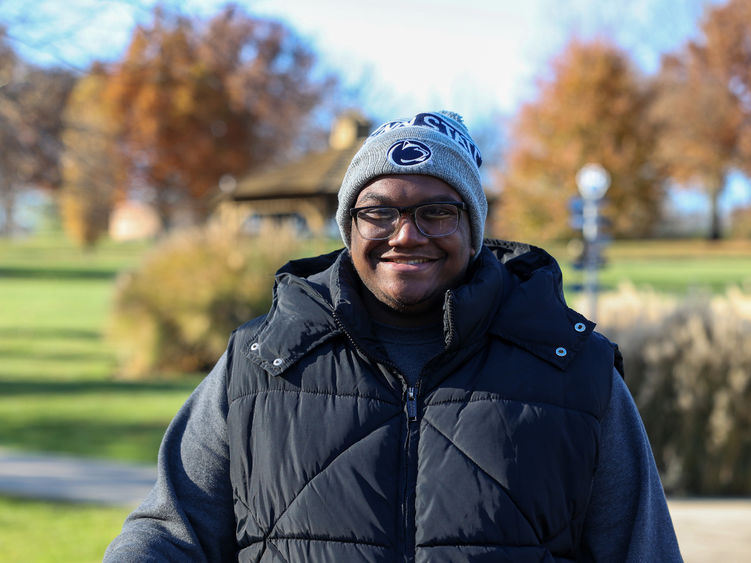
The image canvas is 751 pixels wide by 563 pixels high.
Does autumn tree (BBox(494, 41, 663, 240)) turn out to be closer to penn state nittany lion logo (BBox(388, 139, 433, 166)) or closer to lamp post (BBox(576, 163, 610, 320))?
lamp post (BBox(576, 163, 610, 320))

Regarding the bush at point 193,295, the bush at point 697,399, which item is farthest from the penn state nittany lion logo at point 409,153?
the bush at point 193,295

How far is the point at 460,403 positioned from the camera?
2.09m

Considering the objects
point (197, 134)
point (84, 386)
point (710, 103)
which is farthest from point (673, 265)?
point (84, 386)

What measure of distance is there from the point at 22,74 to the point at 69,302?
24.3 meters

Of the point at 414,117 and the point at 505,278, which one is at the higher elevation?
the point at 414,117

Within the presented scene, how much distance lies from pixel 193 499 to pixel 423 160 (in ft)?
3.16

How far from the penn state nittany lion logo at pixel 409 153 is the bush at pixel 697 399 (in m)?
6.07

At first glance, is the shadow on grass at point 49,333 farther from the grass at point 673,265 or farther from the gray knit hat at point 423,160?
the gray knit hat at point 423,160

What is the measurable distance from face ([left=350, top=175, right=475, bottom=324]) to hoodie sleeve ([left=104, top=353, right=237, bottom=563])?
0.46 meters

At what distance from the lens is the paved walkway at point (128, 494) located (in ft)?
19.3

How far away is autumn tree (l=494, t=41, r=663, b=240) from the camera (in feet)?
145

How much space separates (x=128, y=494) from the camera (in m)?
7.29

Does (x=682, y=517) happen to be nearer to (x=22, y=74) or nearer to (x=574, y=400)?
(x=574, y=400)

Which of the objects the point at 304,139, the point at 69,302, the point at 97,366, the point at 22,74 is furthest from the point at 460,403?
the point at 304,139
